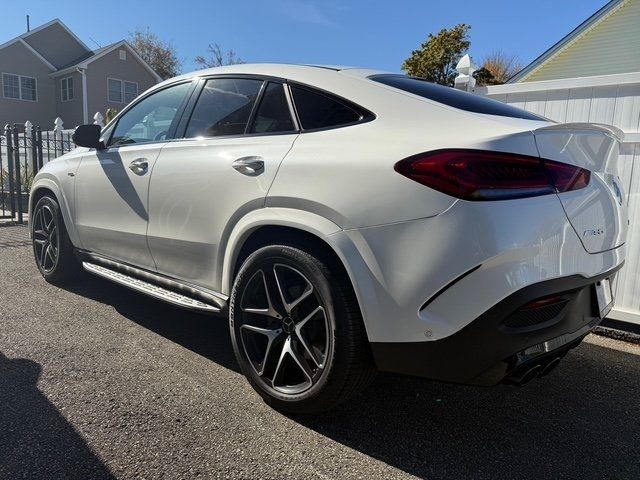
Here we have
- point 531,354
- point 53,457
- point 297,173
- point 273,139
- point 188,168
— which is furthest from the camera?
point 188,168

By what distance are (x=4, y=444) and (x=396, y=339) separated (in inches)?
71.3

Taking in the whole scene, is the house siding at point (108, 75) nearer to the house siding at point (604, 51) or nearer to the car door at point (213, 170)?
the house siding at point (604, 51)

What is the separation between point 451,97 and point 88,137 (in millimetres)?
2845

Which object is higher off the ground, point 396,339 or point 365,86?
point 365,86

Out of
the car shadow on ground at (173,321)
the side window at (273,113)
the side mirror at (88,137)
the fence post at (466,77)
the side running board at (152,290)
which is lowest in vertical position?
the car shadow on ground at (173,321)

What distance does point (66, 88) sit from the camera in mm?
27750

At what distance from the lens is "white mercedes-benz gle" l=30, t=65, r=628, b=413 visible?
6.31ft

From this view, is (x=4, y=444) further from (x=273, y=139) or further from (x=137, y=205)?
(x=273, y=139)

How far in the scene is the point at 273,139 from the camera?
263 centimetres

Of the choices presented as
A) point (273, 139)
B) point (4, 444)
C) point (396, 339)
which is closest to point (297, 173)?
point (273, 139)

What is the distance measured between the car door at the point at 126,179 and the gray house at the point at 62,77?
25.0 m

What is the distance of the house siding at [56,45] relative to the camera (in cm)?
2817

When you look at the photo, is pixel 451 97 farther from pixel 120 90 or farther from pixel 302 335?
pixel 120 90

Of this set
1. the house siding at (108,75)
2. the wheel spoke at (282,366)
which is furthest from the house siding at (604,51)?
the house siding at (108,75)
